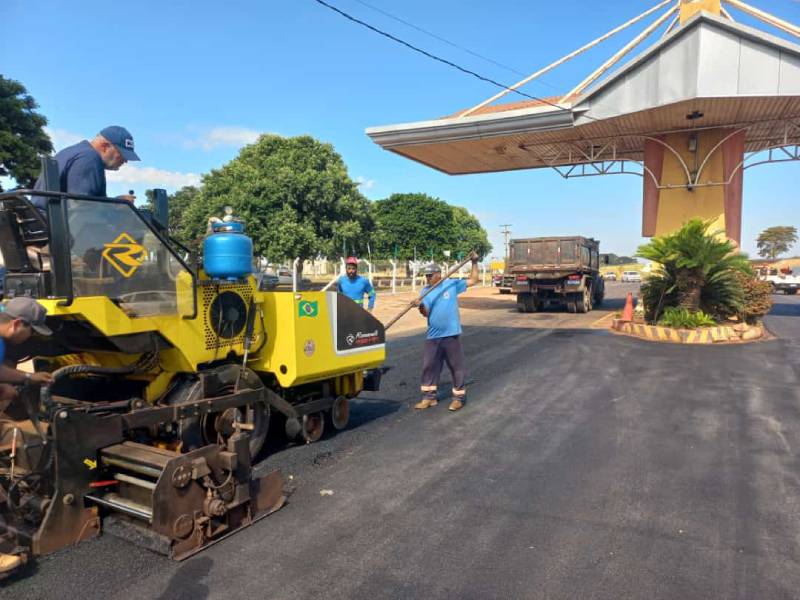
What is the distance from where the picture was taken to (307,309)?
187 inches

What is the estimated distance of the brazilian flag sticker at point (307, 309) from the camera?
4.68 meters

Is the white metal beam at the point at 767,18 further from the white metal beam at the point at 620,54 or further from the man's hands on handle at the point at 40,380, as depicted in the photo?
the man's hands on handle at the point at 40,380

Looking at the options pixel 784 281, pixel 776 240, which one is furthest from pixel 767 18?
pixel 776 240

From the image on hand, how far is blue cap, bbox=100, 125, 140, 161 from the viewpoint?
3.72m

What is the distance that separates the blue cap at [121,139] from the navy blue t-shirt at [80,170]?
0.14 metres

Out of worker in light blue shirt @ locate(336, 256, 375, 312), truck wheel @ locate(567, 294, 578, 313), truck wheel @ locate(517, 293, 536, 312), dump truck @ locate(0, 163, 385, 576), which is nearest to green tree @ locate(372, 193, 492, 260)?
truck wheel @ locate(517, 293, 536, 312)

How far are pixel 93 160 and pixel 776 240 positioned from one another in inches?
4208

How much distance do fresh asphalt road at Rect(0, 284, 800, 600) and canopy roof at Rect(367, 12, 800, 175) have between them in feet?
29.5

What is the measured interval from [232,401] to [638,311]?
1361 cm

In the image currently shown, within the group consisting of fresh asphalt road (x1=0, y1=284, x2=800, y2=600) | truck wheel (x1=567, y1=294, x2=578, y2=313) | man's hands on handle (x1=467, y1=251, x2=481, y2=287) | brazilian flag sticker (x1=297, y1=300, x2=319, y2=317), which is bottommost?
fresh asphalt road (x1=0, y1=284, x2=800, y2=600)

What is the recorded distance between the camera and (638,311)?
50.1 feet

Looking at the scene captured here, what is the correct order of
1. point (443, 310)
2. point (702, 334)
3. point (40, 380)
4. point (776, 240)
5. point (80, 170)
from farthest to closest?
point (776, 240) < point (702, 334) < point (443, 310) < point (80, 170) < point (40, 380)

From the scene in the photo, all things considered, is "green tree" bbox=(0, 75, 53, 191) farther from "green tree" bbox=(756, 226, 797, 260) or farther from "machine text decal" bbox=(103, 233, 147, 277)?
"green tree" bbox=(756, 226, 797, 260)

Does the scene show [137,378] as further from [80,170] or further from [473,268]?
[473,268]
